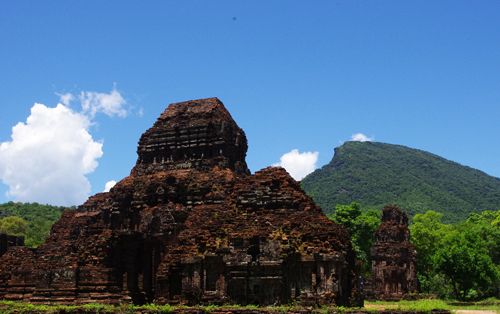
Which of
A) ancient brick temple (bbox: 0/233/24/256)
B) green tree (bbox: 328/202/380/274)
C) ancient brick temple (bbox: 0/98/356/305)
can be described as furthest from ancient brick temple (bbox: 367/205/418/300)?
ancient brick temple (bbox: 0/233/24/256)

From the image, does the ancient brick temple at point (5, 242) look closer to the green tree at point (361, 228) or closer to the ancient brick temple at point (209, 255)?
the ancient brick temple at point (209, 255)

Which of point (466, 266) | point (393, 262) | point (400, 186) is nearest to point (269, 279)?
point (393, 262)

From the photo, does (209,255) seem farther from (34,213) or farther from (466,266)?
(34,213)

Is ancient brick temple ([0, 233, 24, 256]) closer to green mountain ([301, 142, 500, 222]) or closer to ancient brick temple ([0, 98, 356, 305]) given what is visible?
ancient brick temple ([0, 98, 356, 305])

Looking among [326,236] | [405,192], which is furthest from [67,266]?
[405,192]

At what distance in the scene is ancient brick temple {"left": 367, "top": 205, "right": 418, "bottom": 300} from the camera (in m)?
50.2

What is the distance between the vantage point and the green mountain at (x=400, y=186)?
496ft

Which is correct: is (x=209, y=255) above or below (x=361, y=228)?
below

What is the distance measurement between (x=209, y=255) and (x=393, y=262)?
28.5 m

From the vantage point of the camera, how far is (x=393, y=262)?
167 feet

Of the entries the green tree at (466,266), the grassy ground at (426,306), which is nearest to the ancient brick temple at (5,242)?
the grassy ground at (426,306)

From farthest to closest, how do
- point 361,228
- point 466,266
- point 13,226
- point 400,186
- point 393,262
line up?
point 400,186 → point 13,226 → point 361,228 → point 393,262 → point 466,266

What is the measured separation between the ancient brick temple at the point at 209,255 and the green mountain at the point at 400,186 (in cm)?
10936

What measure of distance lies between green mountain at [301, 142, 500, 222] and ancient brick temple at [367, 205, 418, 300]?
84413mm
